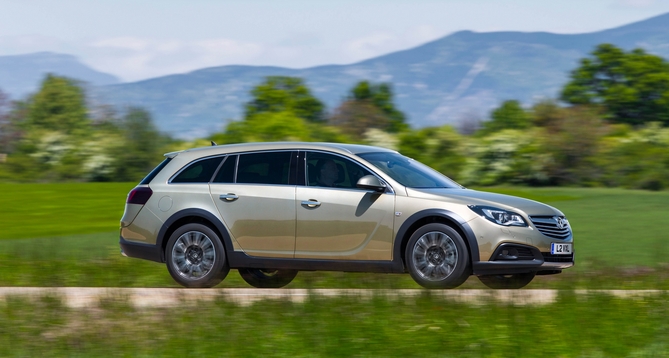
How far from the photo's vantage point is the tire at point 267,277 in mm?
11344

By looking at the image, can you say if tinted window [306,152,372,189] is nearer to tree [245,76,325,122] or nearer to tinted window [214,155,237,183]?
tinted window [214,155,237,183]

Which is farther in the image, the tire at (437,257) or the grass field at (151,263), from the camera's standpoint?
the grass field at (151,263)

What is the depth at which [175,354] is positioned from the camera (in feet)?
21.7

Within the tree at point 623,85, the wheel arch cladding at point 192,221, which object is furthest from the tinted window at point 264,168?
the tree at point 623,85

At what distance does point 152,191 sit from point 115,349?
13.7ft

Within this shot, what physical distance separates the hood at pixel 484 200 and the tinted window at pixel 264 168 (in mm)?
1409

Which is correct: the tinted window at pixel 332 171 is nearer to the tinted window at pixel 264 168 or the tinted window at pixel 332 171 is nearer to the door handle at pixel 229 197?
the tinted window at pixel 264 168

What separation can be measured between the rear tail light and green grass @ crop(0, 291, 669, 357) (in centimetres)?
213

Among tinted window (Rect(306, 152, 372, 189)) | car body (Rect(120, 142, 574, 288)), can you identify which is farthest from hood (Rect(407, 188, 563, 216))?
tinted window (Rect(306, 152, 372, 189))

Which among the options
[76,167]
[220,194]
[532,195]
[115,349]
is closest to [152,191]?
[220,194]

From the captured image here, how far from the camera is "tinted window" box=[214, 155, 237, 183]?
34.7 feet

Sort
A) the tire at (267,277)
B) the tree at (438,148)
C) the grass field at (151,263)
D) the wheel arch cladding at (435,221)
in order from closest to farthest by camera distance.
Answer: the wheel arch cladding at (435,221), the tire at (267,277), the grass field at (151,263), the tree at (438,148)

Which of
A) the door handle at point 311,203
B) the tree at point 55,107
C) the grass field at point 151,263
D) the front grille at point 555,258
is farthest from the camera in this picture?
the tree at point 55,107

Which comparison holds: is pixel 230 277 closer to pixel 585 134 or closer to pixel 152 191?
pixel 152 191
